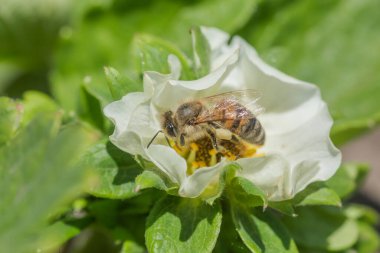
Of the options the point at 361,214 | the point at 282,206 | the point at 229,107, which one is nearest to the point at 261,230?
the point at 282,206

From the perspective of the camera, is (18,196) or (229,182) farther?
(229,182)

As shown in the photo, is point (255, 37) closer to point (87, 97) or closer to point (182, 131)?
point (87, 97)

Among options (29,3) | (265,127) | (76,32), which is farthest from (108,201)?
(29,3)

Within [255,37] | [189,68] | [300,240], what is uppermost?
[189,68]

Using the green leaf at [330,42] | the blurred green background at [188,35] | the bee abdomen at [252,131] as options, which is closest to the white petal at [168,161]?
the bee abdomen at [252,131]

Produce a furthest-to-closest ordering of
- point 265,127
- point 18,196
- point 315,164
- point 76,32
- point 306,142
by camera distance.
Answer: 1. point 76,32
2. point 265,127
3. point 306,142
4. point 315,164
5. point 18,196

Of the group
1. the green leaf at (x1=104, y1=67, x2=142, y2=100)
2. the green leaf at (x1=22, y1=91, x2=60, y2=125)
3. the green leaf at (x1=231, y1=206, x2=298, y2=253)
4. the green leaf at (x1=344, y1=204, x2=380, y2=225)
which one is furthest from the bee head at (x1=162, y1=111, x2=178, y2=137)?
the green leaf at (x1=344, y1=204, x2=380, y2=225)

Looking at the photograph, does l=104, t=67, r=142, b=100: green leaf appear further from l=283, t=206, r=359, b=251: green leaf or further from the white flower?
l=283, t=206, r=359, b=251: green leaf

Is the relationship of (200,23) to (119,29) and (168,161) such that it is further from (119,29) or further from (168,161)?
(168,161)
